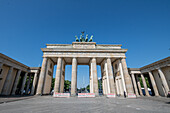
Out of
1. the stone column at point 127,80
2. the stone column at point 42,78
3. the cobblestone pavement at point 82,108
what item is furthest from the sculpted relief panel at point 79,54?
the cobblestone pavement at point 82,108

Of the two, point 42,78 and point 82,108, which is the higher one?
point 42,78

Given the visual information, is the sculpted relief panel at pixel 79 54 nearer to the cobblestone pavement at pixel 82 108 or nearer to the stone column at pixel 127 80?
the stone column at pixel 127 80

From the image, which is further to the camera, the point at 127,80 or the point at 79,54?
the point at 79,54

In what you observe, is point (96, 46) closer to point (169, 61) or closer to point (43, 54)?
point (43, 54)

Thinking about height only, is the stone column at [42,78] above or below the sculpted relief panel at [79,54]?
below

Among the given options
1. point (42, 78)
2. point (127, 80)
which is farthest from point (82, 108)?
point (127, 80)

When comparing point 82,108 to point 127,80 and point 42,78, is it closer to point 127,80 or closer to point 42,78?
point 42,78

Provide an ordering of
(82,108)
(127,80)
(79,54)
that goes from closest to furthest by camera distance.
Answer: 1. (82,108)
2. (127,80)
3. (79,54)

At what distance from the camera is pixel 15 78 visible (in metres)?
23.4

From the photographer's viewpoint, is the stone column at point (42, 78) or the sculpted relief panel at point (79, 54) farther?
the sculpted relief panel at point (79, 54)

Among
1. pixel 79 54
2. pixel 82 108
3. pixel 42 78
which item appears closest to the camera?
pixel 82 108

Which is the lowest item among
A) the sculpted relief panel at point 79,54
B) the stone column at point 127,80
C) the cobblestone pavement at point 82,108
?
the cobblestone pavement at point 82,108

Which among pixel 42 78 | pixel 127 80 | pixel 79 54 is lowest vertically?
pixel 127 80

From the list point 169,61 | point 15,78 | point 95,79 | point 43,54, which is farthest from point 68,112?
point 15,78
